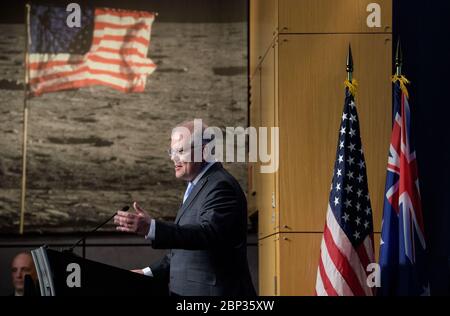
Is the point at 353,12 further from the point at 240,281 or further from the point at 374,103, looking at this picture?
the point at 240,281

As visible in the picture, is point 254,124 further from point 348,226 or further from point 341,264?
point 341,264

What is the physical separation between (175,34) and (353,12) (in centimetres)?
220

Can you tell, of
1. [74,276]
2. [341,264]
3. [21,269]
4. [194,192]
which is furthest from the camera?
[21,269]

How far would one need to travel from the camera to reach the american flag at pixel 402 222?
18.5 feet

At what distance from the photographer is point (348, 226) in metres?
5.59

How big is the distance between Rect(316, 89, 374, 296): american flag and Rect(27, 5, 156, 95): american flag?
2.59 metres

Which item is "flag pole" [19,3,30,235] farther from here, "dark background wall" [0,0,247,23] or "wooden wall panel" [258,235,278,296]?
"wooden wall panel" [258,235,278,296]

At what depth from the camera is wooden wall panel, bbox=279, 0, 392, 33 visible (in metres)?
6.03

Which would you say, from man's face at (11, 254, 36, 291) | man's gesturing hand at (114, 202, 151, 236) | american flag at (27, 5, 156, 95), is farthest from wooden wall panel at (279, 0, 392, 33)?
man's face at (11, 254, 36, 291)

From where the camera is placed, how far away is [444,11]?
21.8 feet

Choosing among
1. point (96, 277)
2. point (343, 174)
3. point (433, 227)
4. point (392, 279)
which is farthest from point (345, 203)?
point (96, 277)

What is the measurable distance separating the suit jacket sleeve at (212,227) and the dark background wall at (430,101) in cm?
167

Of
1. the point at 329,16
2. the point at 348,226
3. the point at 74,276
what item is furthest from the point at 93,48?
the point at 74,276

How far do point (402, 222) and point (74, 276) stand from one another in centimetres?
214
